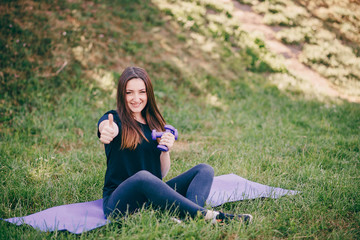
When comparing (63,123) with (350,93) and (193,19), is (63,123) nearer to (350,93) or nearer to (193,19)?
(193,19)

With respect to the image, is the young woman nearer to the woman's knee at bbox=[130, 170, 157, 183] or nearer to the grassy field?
the woman's knee at bbox=[130, 170, 157, 183]

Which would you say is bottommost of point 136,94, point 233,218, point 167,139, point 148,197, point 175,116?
point 175,116

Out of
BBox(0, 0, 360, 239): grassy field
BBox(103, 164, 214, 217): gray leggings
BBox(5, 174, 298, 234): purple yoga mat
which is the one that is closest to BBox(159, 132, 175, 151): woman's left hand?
BBox(103, 164, 214, 217): gray leggings

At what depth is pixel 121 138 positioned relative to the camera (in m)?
2.43

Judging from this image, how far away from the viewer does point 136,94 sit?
2557mm

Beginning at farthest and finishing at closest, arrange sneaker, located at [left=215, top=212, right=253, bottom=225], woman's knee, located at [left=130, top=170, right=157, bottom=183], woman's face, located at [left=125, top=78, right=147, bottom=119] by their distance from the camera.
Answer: woman's face, located at [left=125, top=78, right=147, bottom=119]
sneaker, located at [left=215, top=212, right=253, bottom=225]
woman's knee, located at [left=130, top=170, right=157, bottom=183]

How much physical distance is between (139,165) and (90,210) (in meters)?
0.58

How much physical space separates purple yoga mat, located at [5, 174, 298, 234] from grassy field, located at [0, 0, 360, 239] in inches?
2.8

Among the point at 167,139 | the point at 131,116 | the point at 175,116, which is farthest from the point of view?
the point at 175,116

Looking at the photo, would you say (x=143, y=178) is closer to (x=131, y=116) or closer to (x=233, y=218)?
(x=131, y=116)

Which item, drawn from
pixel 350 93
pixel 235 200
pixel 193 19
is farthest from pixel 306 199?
pixel 193 19

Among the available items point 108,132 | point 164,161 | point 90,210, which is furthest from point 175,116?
point 108,132

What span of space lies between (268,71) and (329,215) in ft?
19.1

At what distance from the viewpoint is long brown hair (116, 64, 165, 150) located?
2.43 meters
